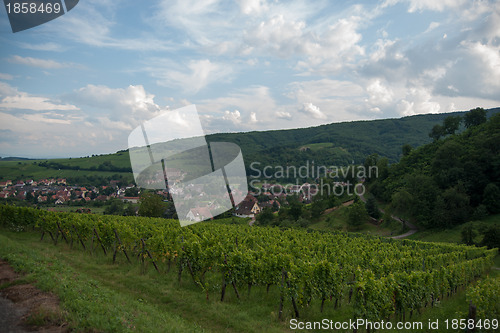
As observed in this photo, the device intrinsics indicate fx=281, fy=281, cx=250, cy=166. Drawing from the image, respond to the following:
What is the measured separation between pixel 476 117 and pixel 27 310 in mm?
106217

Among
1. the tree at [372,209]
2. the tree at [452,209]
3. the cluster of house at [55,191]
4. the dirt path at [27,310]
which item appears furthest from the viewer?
the cluster of house at [55,191]

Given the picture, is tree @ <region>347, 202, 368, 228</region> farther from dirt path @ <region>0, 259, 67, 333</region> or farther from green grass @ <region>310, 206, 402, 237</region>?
dirt path @ <region>0, 259, 67, 333</region>

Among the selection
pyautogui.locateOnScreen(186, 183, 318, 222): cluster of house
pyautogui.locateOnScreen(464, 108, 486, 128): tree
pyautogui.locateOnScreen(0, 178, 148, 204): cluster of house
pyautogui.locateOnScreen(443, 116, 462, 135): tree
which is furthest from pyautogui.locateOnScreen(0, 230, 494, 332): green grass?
pyautogui.locateOnScreen(443, 116, 462, 135): tree

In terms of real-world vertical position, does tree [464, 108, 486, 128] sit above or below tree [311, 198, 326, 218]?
above

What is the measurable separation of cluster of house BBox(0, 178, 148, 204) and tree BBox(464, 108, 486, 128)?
10236 cm

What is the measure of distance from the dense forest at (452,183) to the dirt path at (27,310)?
56.3 meters

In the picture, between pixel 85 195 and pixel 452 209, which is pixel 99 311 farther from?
pixel 85 195

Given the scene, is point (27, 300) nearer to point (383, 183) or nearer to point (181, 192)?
point (181, 192)

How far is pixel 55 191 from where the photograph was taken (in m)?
88.9

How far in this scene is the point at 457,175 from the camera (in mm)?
57969

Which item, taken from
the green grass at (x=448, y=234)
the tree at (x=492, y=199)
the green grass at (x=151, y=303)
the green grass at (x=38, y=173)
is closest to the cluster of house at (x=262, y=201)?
the green grass at (x=151, y=303)

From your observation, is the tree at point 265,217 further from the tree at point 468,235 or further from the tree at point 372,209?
the tree at point 468,235

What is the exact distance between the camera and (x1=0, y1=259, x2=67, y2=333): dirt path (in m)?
6.29

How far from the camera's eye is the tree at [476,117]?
82.2 meters
